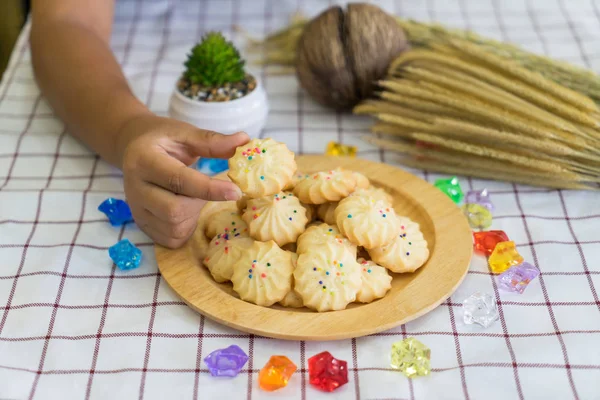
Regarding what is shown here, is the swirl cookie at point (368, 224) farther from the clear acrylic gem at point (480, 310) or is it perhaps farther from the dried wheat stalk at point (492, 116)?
the dried wheat stalk at point (492, 116)

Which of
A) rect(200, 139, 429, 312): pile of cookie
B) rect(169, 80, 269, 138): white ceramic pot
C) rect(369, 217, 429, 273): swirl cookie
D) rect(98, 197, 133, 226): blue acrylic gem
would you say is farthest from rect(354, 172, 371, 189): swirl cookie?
rect(98, 197, 133, 226): blue acrylic gem

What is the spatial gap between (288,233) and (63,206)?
54 cm

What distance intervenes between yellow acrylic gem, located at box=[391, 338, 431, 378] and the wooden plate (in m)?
0.04

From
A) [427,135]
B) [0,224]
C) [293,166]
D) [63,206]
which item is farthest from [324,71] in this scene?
[0,224]

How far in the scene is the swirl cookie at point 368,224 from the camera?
3.78 ft

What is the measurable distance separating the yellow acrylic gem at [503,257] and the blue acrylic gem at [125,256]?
0.66 m

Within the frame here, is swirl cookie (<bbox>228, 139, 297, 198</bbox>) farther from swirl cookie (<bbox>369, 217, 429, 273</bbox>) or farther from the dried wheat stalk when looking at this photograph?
the dried wheat stalk

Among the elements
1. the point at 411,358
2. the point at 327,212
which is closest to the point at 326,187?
the point at 327,212

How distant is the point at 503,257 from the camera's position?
1241 mm

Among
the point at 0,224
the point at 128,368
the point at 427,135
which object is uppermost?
the point at 427,135

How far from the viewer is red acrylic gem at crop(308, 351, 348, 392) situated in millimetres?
997

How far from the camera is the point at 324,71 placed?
168 cm

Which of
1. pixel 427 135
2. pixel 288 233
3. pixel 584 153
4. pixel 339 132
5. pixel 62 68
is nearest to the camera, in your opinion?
pixel 288 233

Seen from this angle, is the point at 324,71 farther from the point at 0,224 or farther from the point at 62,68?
the point at 0,224
